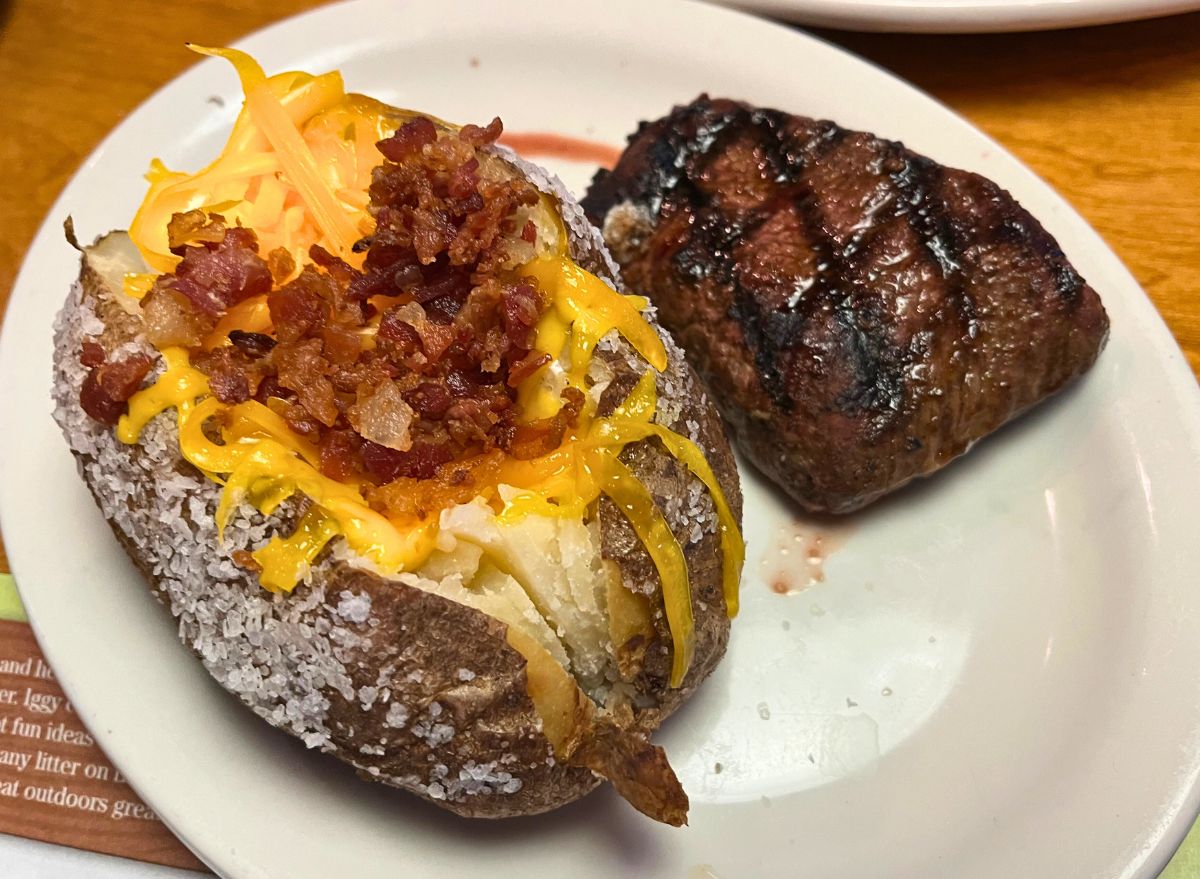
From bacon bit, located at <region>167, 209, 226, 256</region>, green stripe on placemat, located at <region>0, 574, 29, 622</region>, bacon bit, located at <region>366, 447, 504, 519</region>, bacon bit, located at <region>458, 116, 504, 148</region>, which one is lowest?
green stripe on placemat, located at <region>0, 574, 29, 622</region>

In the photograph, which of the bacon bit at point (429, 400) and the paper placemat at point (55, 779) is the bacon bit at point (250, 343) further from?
the paper placemat at point (55, 779)

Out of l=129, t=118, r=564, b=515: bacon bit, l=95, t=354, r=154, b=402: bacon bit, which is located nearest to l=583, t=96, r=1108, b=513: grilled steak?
l=129, t=118, r=564, b=515: bacon bit

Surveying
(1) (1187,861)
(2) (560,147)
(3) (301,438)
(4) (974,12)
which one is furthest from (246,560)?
(4) (974,12)

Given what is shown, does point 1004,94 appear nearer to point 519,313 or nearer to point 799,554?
point 799,554

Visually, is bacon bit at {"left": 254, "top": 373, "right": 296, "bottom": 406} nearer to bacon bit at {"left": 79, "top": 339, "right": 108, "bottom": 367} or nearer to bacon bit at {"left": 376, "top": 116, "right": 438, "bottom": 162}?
bacon bit at {"left": 79, "top": 339, "right": 108, "bottom": 367}

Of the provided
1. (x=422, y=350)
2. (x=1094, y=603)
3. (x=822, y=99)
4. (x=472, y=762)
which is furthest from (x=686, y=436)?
(x=822, y=99)
